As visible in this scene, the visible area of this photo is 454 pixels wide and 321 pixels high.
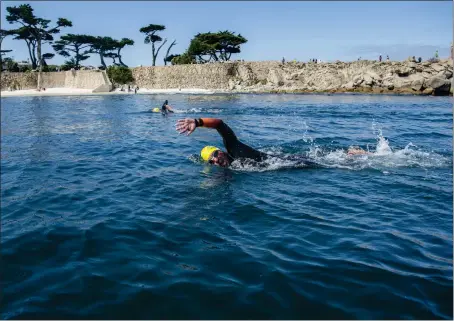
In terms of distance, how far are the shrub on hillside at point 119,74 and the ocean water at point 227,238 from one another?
200 ft

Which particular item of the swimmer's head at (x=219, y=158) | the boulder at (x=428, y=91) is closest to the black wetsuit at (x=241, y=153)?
the swimmer's head at (x=219, y=158)

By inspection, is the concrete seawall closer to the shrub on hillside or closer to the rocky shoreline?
the rocky shoreline

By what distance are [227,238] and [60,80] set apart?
74.4 meters

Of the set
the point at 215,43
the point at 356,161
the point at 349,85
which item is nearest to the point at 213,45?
the point at 215,43

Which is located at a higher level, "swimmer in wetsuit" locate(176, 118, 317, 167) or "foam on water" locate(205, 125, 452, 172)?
"swimmer in wetsuit" locate(176, 118, 317, 167)

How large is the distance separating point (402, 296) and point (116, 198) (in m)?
5.47

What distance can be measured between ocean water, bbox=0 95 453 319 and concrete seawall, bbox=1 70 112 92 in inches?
2339

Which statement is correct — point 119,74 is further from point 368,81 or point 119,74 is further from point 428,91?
point 428,91

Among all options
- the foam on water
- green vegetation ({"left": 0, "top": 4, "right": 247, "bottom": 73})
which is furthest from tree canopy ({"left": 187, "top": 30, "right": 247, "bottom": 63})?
the foam on water

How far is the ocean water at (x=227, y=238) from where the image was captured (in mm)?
4016

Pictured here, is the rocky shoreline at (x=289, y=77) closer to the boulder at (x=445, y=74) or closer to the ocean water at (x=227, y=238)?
the boulder at (x=445, y=74)

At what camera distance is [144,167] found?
10648 mm

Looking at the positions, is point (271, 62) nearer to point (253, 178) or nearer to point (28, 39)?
point (28, 39)

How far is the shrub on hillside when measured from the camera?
226 ft
